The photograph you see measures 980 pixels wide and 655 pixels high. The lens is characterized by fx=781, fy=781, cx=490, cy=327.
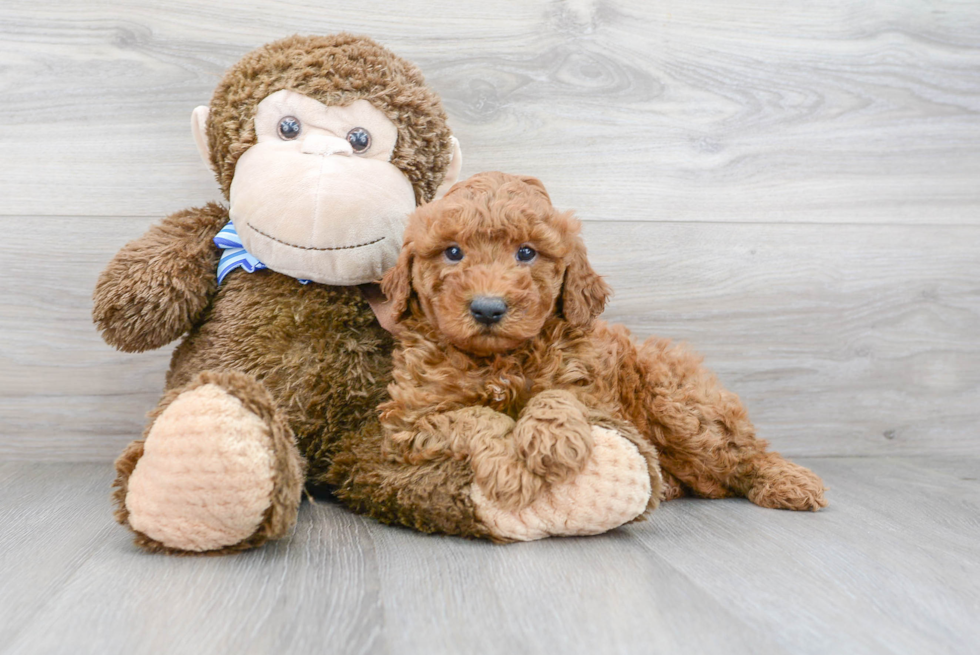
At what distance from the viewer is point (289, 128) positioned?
104cm

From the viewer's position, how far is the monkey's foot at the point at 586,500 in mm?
886

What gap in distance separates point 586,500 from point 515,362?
0.19 m

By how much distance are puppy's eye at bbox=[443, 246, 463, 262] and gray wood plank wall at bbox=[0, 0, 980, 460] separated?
50 cm

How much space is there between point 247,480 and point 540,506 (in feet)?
1.06

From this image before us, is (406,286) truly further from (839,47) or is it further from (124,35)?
(839,47)

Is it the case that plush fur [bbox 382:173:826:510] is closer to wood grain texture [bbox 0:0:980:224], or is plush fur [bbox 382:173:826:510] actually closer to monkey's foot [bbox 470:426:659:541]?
monkey's foot [bbox 470:426:659:541]

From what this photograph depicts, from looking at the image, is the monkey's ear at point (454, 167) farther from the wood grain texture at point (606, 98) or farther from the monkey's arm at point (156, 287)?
the monkey's arm at point (156, 287)

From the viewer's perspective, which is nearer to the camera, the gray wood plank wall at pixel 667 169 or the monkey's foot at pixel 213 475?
the monkey's foot at pixel 213 475

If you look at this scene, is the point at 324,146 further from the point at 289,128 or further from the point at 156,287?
the point at 156,287

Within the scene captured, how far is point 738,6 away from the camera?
1.44 metres

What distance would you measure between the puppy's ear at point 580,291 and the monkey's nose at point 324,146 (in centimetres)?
33

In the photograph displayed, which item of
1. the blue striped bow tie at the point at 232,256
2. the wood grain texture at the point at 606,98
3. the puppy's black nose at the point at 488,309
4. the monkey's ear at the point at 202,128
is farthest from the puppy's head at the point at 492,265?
the wood grain texture at the point at 606,98

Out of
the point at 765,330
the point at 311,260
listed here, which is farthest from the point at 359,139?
the point at 765,330

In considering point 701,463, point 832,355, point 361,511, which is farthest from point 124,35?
point 832,355
